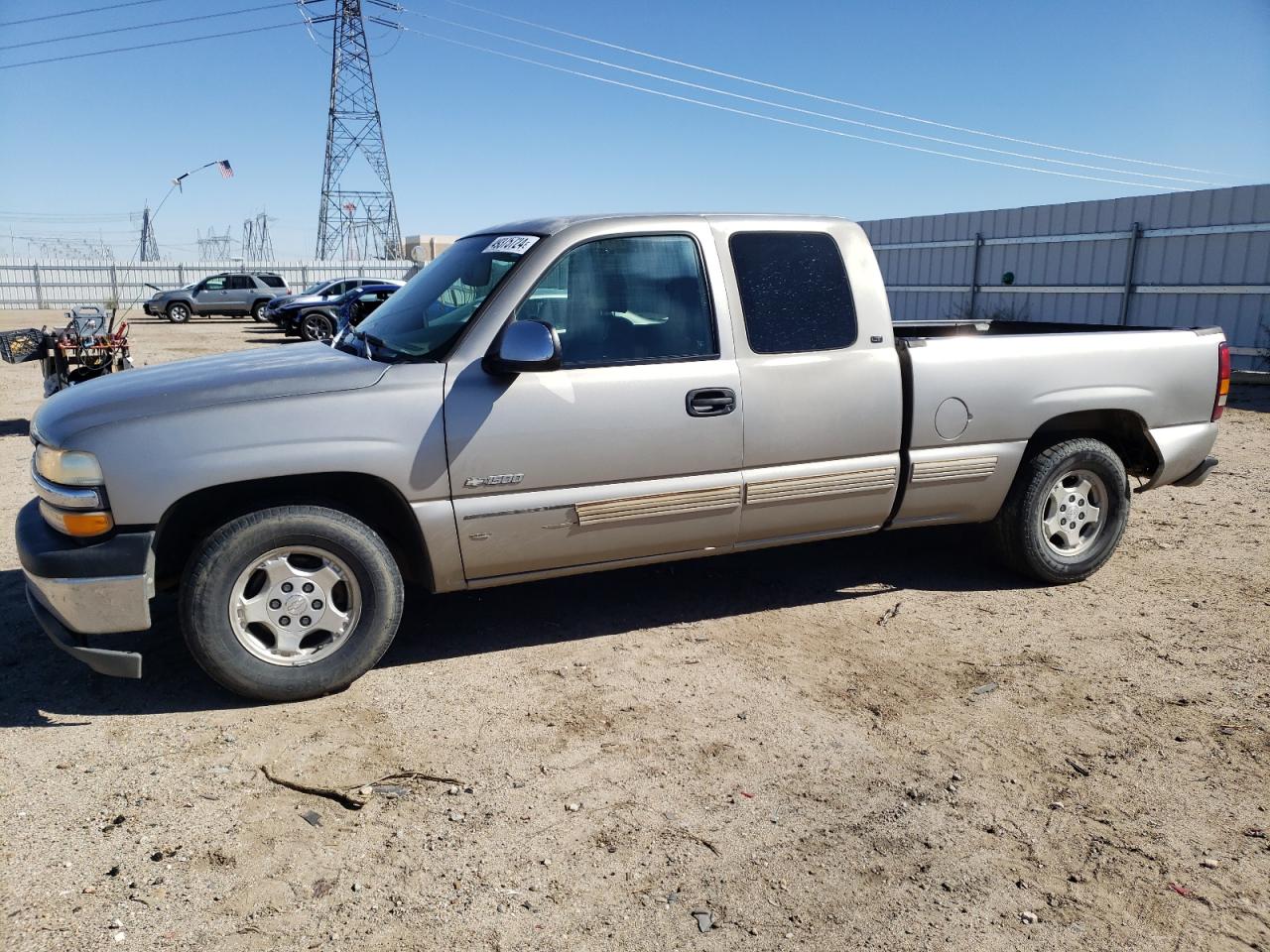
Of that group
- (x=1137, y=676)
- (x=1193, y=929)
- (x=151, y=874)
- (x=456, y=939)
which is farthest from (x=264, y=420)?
(x=1137, y=676)

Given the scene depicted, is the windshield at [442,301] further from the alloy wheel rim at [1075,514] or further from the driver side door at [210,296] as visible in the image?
the driver side door at [210,296]

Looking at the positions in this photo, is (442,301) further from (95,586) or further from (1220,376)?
(1220,376)

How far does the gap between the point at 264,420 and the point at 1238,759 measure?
12.7 ft

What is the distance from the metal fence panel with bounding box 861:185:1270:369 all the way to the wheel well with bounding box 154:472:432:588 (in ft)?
40.4

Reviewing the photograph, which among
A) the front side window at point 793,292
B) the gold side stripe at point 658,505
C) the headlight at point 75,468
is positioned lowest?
the gold side stripe at point 658,505

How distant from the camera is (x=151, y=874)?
2.80m

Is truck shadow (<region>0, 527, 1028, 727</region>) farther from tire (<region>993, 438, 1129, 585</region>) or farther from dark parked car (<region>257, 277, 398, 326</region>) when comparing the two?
dark parked car (<region>257, 277, 398, 326</region>)

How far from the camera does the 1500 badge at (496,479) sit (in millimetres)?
3994

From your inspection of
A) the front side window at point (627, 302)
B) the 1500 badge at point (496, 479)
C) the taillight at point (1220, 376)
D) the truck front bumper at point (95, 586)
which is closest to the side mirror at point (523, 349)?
the front side window at point (627, 302)

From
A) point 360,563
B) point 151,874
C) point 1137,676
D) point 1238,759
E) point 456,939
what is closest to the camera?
point 456,939

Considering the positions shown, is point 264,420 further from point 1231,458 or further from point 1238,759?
point 1231,458

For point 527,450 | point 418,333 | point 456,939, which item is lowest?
point 456,939

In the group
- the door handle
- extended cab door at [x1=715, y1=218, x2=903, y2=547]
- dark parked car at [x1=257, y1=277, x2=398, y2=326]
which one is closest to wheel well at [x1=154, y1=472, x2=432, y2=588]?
the door handle

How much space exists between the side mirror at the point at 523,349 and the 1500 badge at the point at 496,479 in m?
0.44
